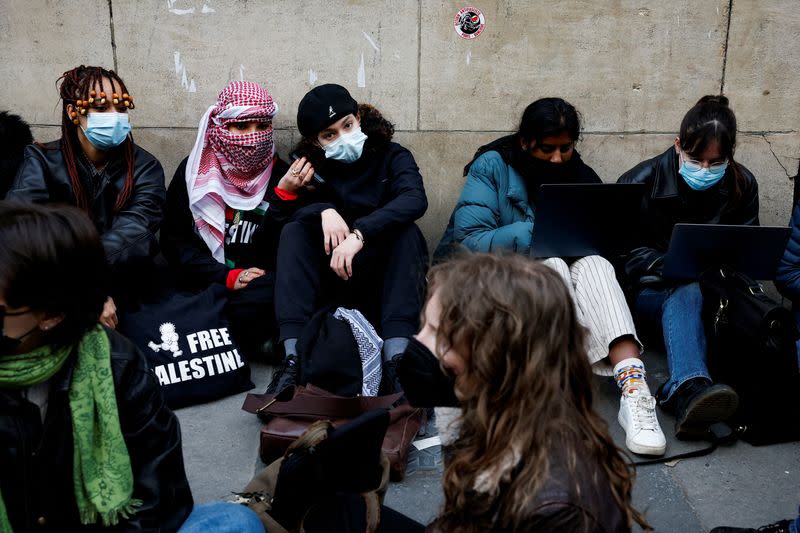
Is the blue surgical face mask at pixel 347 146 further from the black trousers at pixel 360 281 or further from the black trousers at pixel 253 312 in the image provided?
the black trousers at pixel 253 312

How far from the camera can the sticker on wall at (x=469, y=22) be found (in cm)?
442

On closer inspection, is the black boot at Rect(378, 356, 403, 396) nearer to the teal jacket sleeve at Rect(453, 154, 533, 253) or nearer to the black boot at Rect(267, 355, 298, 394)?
A: the black boot at Rect(267, 355, 298, 394)

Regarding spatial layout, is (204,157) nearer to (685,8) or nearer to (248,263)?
(248,263)

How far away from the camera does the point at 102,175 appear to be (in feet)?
11.9

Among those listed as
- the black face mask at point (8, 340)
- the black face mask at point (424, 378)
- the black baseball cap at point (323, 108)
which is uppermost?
the black baseball cap at point (323, 108)

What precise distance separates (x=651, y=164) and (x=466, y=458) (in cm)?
274

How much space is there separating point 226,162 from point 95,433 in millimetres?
2413

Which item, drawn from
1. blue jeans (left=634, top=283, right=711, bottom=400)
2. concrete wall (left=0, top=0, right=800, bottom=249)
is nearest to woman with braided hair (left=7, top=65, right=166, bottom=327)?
concrete wall (left=0, top=0, right=800, bottom=249)

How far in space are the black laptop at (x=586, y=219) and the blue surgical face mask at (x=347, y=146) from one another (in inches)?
42.2

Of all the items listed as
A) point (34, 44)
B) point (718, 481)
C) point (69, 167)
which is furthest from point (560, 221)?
point (34, 44)

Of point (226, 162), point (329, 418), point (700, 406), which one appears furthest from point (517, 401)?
point (226, 162)

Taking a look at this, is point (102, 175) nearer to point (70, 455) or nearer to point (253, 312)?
point (253, 312)

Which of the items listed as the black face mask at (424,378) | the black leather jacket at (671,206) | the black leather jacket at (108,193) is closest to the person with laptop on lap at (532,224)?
the black leather jacket at (671,206)

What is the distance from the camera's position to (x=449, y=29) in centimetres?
443
